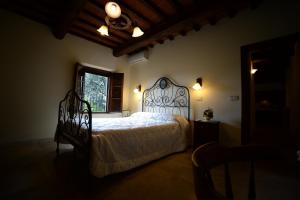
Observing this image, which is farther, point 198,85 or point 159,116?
point 159,116

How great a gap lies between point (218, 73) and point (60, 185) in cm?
349

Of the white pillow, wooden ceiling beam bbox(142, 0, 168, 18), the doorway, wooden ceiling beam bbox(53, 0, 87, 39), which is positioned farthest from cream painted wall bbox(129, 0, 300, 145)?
wooden ceiling beam bbox(53, 0, 87, 39)

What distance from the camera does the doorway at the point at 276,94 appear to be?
4.16 meters

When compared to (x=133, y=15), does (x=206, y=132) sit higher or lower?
lower

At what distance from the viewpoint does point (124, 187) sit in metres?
1.93

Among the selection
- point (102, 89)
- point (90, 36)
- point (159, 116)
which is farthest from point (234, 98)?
point (90, 36)

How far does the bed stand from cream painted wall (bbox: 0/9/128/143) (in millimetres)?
912

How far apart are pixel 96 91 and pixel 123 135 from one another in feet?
10.3

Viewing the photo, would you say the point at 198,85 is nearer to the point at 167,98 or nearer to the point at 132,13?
the point at 167,98

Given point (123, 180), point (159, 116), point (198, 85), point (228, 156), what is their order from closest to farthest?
point (228, 156) → point (123, 180) → point (198, 85) → point (159, 116)

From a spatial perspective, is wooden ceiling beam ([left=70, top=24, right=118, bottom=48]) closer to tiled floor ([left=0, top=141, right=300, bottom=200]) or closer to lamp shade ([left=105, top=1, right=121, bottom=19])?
lamp shade ([left=105, top=1, right=121, bottom=19])

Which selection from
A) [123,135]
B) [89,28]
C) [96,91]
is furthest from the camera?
[96,91]

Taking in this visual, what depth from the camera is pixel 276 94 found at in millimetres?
5699

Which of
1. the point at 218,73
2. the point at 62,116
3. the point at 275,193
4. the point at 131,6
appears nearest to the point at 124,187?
the point at 275,193
